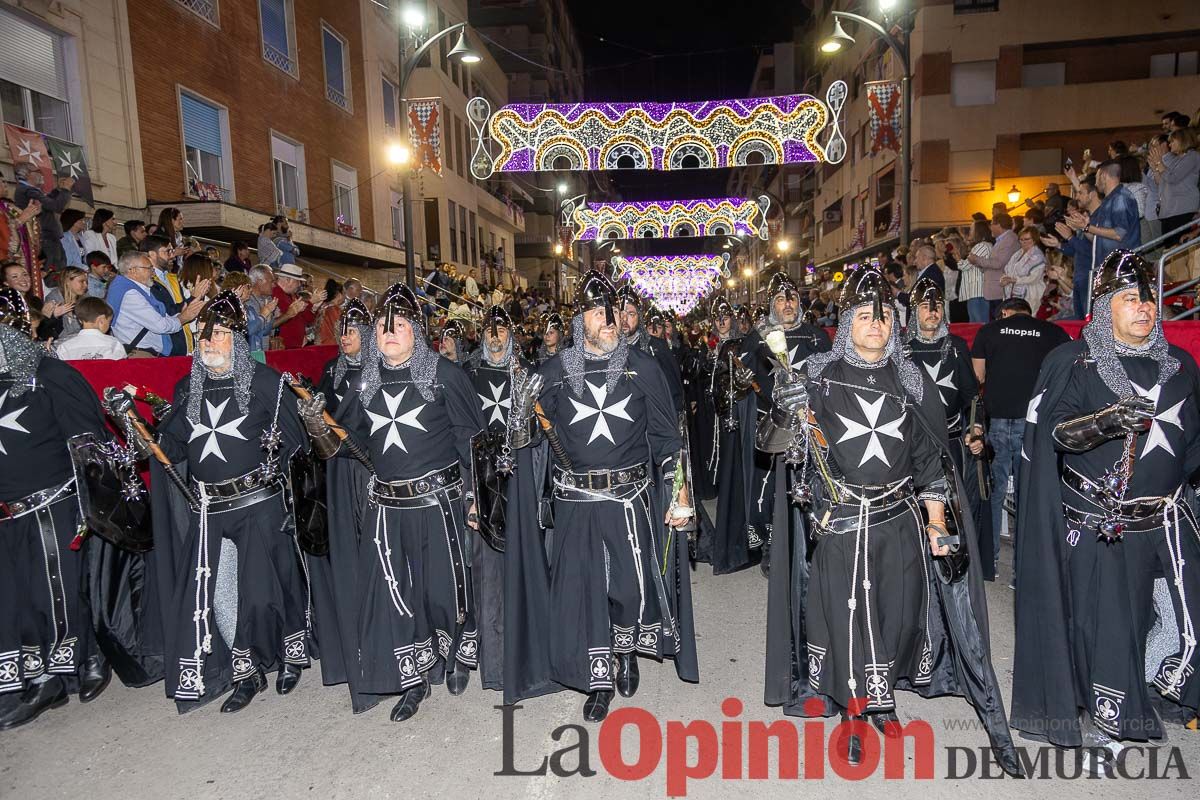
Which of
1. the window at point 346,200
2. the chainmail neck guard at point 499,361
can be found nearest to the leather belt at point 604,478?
the chainmail neck guard at point 499,361

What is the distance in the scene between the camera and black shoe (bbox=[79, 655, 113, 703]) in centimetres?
423

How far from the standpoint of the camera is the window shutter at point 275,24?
14.9m

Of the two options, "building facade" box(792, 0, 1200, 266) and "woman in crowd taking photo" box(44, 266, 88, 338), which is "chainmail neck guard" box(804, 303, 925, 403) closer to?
"woman in crowd taking photo" box(44, 266, 88, 338)

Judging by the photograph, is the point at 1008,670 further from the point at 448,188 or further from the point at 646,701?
the point at 448,188

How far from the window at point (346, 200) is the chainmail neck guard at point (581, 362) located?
49.3 feet

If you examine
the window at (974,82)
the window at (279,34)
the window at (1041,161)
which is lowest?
the window at (1041,161)

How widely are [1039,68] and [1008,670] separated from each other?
24398 mm

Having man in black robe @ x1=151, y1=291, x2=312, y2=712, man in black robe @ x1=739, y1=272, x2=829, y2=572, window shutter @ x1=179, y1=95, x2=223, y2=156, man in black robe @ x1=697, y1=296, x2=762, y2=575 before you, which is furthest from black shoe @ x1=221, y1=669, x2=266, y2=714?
window shutter @ x1=179, y1=95, x2=223, y2=156

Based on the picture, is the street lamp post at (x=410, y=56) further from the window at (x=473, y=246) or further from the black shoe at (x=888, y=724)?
the window at (x=473, y=246)

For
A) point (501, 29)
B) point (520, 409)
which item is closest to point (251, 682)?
point (520, 409)

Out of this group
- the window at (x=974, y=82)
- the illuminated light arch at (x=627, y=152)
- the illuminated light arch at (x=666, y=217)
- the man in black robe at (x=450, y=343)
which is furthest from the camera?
the illuminated light arch at (x=666, y=217)

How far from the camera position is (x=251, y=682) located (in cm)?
412

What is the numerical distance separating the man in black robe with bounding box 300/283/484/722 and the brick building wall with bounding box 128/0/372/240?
9.49m

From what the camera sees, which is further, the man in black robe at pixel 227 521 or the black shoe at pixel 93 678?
the black shoe at pixel 93 678
